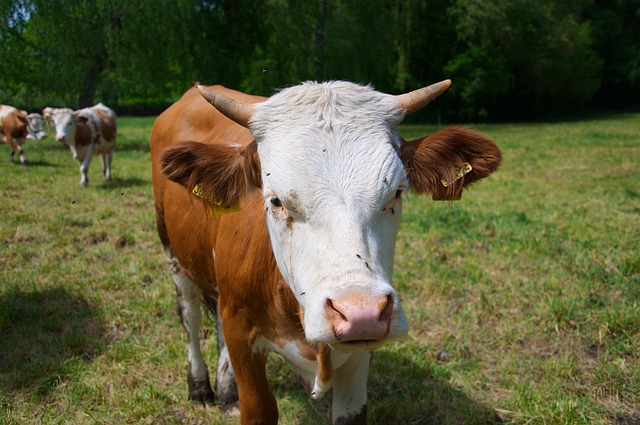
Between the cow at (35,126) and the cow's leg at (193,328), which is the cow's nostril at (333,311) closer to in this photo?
the cow's leg at (193,328)

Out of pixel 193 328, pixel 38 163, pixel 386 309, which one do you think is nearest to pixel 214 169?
pixel 386 309

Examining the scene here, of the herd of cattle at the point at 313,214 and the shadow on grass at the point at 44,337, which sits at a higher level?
the herd of cattle at the point at 313,214

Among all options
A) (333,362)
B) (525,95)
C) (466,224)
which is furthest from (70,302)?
(525,95)

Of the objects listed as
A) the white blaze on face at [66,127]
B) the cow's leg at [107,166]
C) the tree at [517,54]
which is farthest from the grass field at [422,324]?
the tree at [517,54]

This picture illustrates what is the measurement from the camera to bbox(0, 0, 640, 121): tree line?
16.2 meters

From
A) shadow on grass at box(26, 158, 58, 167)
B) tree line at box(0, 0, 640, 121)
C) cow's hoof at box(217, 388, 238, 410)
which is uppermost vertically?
tree line at box(0, 0, 640, 121)

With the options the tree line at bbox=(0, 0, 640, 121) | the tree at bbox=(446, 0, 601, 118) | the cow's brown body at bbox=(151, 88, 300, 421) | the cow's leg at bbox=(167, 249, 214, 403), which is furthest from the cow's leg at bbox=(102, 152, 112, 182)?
the tree at bbox=(446, 0, 601, 118)

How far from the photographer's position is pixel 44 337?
3836mm

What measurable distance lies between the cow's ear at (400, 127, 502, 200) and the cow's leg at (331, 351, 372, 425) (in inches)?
37.5

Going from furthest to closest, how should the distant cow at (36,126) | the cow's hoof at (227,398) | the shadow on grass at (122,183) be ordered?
the distant cow at (36,126)
the shadow on grass at (122,183)
the cow's hoof at (227,398)

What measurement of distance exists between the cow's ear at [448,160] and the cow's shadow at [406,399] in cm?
151

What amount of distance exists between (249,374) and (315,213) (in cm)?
110

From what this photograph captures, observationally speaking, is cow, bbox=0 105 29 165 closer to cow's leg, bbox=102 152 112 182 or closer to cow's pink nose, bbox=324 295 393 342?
cow's leg, bbox=102 152 112 182

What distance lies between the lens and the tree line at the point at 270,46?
16.2 metres
